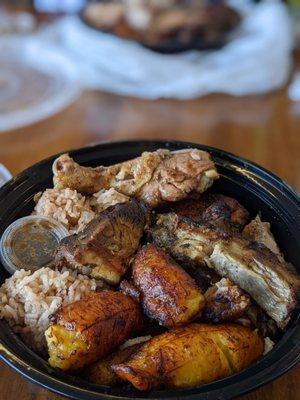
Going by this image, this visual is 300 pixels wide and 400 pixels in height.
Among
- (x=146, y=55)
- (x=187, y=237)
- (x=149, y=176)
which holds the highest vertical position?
(x=146, y=55)

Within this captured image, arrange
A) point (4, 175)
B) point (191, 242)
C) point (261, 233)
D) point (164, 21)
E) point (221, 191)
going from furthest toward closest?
1. point (164, 21)
2. point (4, 175)
3. point (221, 191)
4. point (261, 233)
5. point (191, 242)

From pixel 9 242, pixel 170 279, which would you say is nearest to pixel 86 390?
pixel 170 279

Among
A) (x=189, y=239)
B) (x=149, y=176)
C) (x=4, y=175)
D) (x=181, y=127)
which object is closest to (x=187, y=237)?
(x=189, y=239)

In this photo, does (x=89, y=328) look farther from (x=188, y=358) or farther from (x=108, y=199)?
(x=108, y=199)

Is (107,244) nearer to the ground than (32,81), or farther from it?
nearer to the ground

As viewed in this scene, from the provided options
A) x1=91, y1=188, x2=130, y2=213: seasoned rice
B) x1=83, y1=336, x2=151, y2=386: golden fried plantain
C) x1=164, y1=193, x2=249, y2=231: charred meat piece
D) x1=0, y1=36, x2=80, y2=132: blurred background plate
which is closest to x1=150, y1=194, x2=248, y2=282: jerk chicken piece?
x1=164, y1=193, x2=249, y2=231: charred meat piece

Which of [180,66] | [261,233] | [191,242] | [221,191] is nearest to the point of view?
[191,242]

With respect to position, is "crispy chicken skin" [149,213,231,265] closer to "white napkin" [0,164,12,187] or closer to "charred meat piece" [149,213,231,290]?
"charred meat piece" [149,213,231,290]
